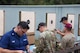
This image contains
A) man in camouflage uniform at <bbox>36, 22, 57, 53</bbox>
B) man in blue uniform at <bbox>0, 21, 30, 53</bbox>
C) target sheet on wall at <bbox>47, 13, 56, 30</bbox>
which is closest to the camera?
man in blue uniform at <bbox>0, 21, 30, 53</bbox>

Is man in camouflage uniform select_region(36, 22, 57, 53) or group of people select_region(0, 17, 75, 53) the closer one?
group of people select_region(0, 17, 75, 53)

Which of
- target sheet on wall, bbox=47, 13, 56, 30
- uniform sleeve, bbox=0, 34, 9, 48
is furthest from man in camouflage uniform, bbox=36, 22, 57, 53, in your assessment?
target sheet on wall, bbox=47, 13, 56, 30

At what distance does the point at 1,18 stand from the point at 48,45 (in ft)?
20.1

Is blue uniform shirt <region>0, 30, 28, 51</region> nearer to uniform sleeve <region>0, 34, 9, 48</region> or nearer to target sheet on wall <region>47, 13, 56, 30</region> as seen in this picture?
uniform sleeve <region>0, 34, 9, 48</region>

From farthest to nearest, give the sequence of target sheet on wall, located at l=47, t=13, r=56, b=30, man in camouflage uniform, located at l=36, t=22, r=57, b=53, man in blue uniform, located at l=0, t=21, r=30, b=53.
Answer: target sheet on wall, located at l=47, t=13, r=56, b=30
man in camouflage uniform, located at l=36, t=22, r=57, b=53
man in blue uniform, located at l=0, t=21, r=30, b=53

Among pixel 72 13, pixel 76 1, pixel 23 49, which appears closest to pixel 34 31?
pixel 72 13

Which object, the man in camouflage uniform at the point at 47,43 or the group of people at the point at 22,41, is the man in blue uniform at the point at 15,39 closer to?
the group of people at the point at 22,41

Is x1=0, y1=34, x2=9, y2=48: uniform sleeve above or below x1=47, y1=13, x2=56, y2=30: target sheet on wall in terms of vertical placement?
above

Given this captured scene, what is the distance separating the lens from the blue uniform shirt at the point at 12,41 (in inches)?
264

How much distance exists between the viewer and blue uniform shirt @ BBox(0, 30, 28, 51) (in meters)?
6.71

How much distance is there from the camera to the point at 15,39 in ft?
22.4

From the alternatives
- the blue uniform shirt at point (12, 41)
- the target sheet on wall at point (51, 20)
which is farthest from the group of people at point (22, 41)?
the target sheet on wall at point (51, 20)

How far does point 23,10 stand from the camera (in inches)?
563

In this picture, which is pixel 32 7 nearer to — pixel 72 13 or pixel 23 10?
pixel 23 10
